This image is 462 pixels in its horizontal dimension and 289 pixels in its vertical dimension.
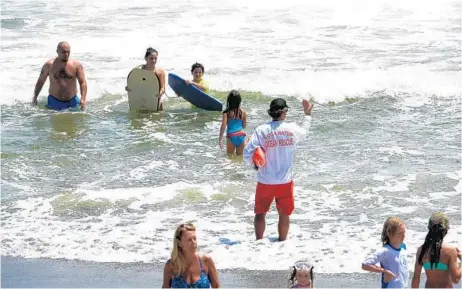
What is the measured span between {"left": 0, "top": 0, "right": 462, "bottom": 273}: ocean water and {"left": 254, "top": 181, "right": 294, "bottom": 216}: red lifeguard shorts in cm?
39

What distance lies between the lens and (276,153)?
848 cm

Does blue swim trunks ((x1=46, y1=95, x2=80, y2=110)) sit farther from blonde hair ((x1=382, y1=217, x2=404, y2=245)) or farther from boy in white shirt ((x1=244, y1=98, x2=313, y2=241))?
blonde hair ((x1=382, y1=217, x2=404, y2=245))

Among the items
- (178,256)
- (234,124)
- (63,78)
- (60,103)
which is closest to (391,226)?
(178,256)

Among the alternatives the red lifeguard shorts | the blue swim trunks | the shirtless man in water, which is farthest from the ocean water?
the red lifeguard shorts

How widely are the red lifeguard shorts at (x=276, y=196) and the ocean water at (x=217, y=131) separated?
1.28ft

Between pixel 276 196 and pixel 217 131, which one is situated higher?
pixel 276 196

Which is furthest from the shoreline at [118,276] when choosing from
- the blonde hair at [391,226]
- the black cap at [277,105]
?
the black cap at [277,105]

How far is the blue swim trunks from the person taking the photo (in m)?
14.4

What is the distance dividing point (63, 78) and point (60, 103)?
1.65 feet

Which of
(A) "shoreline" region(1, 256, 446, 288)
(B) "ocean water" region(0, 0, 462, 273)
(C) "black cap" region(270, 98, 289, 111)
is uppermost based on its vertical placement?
(C) "black cap" region(270, 98, 289, 111)

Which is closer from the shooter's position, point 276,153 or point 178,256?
point 178,256

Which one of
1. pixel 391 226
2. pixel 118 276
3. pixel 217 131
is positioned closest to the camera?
pixel 391 226

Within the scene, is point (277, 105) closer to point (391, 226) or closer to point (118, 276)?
point (118, 276)

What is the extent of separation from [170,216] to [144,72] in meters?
4.75
